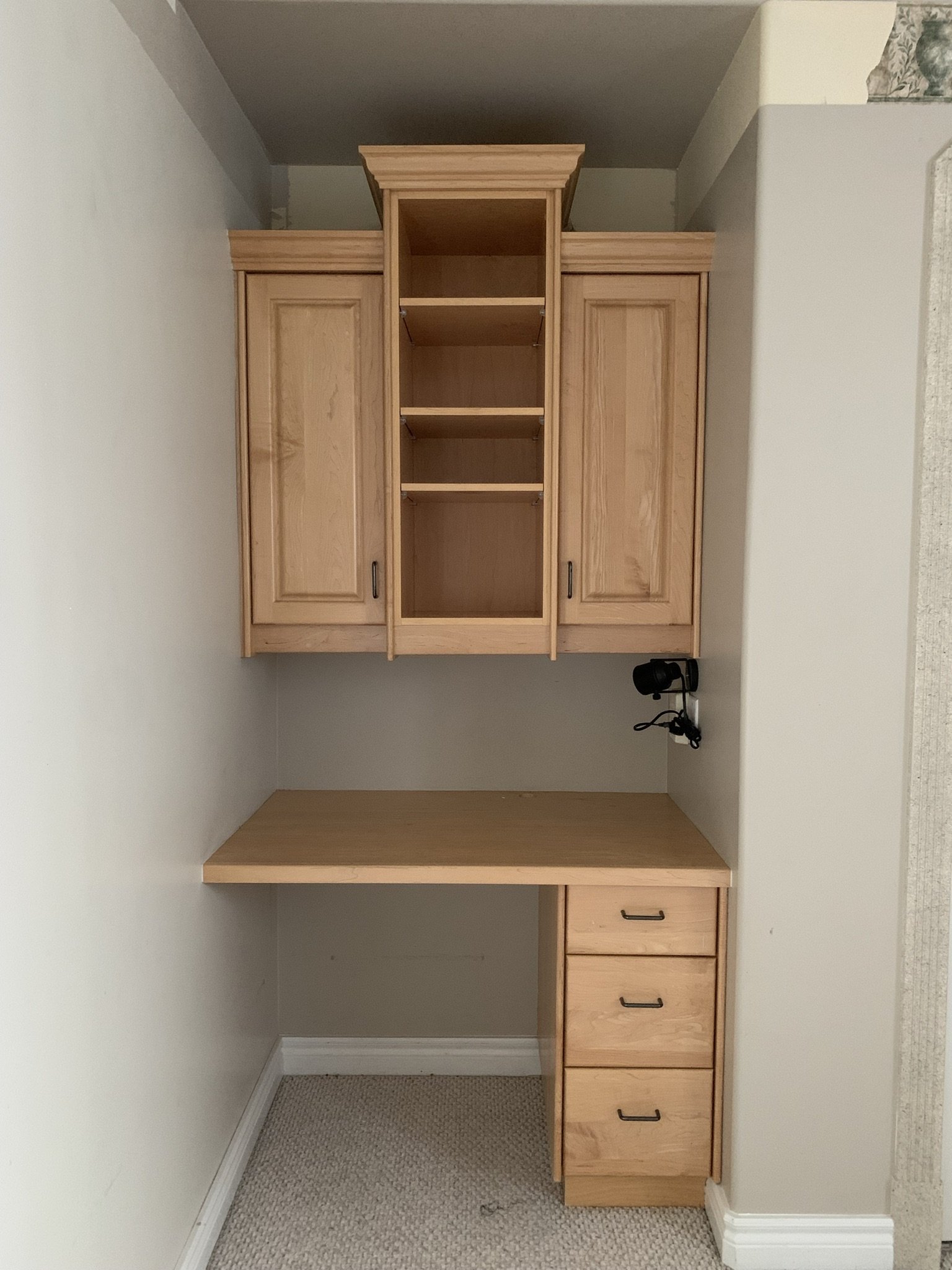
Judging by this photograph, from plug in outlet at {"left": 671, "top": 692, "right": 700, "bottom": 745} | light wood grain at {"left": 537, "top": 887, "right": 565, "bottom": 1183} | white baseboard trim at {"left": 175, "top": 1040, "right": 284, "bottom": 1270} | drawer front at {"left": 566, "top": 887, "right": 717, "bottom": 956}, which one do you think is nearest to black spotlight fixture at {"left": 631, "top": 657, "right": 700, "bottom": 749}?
plug in outlet at {"left": 671, "top": 692, "right": 700, "bottom": 745}

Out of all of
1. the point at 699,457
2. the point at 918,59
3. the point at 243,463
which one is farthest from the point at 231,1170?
the point at 918,59

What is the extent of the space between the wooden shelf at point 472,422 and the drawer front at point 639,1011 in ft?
4.28

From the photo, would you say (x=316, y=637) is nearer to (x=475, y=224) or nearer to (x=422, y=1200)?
(x=475, y=224)

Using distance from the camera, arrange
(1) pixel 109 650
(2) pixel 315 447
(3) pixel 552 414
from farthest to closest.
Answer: (2) pixel 315 447, (3) pixel 552 414, (1) pixel 109 650

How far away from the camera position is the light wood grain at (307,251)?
A: 7.25ft

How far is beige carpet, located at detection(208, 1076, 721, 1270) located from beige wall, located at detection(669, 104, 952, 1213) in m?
0.38

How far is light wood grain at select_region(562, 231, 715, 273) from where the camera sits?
218 cm

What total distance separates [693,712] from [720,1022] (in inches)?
29.7

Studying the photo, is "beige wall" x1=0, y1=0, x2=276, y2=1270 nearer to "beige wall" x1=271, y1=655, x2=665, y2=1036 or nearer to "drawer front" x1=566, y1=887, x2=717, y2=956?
"beige wall" x1=271, y1=655, x2=665, y2=1036

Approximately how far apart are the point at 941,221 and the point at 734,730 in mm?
1128

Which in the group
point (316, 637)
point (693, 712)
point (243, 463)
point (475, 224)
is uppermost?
point (475, 224)

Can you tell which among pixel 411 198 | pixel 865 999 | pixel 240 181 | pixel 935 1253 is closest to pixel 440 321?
pixel 411 198

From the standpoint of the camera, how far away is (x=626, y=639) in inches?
90.9

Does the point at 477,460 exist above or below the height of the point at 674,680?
above
